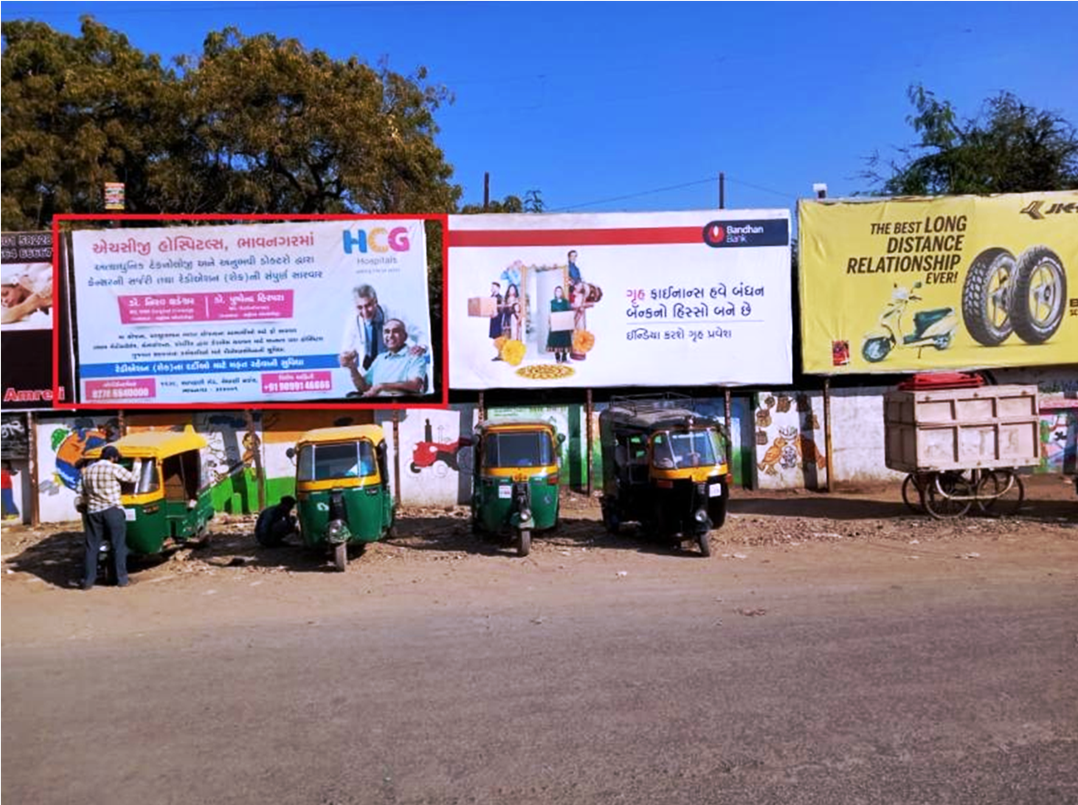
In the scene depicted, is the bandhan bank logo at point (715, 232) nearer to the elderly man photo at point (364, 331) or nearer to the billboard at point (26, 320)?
the elderly man photo at point (364, 331)

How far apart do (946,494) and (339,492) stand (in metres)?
9.01

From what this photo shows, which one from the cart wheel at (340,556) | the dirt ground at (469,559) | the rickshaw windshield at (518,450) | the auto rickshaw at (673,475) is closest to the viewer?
the dirt ground at (469,559)

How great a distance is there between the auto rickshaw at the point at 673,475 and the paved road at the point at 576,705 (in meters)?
2.96

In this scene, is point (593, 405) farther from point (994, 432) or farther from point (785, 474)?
point (994, 432)

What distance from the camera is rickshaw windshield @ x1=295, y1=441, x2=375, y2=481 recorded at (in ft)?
38.2

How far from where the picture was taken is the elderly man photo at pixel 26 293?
16125 millimetres

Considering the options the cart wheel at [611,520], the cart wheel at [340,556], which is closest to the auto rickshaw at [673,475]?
the cart wheel at [611,520]

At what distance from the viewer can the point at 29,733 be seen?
5.60 meters

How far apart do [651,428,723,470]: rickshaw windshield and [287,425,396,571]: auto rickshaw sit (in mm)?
3718

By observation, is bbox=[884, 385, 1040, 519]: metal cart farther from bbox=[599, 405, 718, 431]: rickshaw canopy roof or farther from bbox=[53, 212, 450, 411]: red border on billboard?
bbox=[53, 212, 450, 411]: red border on billboard

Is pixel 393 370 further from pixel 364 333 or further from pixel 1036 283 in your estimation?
pixel 1036 283

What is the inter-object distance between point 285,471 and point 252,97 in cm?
1068

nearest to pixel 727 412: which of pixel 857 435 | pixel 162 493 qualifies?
pixel 857 435

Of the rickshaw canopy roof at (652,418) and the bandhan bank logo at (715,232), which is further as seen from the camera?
the bandhan bank logo at (715,232)
